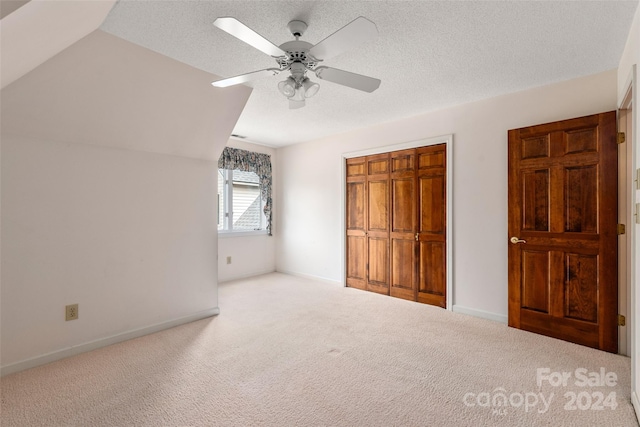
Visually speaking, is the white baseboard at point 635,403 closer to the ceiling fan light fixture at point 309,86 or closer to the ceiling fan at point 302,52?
the ceiling fan at point 302,52

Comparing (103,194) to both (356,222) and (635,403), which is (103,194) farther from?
(635,403)

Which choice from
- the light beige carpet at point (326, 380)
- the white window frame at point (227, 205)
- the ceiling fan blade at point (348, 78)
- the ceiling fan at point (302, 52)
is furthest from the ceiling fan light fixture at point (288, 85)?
the white window frame at point (227, 205)

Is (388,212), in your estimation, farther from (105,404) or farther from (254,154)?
(105,404)

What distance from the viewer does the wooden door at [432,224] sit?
374 cm

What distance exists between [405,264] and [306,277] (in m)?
1.96

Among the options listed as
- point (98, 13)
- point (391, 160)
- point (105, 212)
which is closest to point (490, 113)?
point (391, 160)

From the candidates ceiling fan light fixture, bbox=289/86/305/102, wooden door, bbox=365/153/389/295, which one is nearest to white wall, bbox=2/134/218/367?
ceiling fan light fixture, bbox=289/86/305/102

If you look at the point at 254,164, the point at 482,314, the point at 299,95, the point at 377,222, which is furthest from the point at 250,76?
the point at 254,164

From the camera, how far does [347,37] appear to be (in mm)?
1605

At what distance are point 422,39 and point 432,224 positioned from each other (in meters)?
2.30

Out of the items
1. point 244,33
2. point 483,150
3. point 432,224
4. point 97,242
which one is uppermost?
point 244,33

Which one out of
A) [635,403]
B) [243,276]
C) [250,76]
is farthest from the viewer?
[243,276]

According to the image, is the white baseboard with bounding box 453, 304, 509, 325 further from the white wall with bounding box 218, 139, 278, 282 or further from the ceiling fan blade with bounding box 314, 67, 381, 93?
the white wall with bounding box 218, 139, 278, 282

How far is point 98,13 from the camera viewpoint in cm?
177
